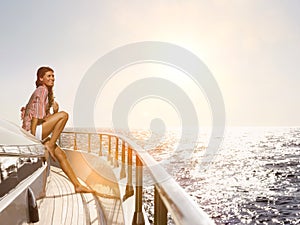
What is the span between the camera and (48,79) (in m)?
2.09

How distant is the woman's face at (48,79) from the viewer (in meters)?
2.06

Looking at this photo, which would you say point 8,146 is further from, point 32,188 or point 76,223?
point 76,223

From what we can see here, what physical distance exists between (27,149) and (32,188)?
12 cm

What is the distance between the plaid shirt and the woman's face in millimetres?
259

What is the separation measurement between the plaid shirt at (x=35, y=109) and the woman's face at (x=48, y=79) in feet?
0.85

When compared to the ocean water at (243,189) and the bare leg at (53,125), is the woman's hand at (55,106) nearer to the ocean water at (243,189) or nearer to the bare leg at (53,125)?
the bare leg at (53,125)

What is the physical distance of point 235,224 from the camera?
55.6 ft

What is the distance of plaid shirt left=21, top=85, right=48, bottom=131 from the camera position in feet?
5.53

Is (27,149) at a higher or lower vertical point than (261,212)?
higher

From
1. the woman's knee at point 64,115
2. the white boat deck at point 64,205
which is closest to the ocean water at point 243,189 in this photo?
the white boat deck at point 64,205

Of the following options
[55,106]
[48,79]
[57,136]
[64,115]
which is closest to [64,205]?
[57,136]

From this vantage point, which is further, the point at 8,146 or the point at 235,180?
the point at 235,180

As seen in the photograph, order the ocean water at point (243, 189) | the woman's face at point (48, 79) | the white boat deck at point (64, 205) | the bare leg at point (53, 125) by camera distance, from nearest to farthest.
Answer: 1. the white boat deck at point (64, 205)
2. the bare leg at point (53, 125)
3. the woman's face at point (48, 79)
4. the ocean water at point (243, 189)

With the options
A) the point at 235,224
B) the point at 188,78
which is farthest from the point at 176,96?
the point at 235,224
